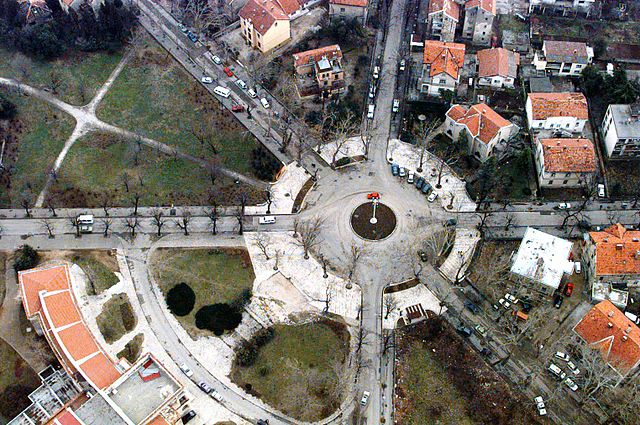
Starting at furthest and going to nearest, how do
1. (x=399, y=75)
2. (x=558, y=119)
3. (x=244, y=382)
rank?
(x=399, y=75) < (x=558, y=119) < (x=244, y=382)

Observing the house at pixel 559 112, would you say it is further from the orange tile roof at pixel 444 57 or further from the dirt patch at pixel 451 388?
the dirt patch at pixel 451 388

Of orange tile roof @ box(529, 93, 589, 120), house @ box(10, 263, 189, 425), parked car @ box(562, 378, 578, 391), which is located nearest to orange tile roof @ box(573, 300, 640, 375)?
parked car @ box(562, 378, 578, 391)

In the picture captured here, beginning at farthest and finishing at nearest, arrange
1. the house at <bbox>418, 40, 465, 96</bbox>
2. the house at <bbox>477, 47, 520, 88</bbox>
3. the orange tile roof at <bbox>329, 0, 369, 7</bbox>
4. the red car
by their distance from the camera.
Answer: the orange tile roof at <bbox>329, 0, 369, 7</bbox>, the house at <bbox>477, 47, 520, 88</bbox>, the house at <bbox>418, 40, 465, 96</bbox>, the red car

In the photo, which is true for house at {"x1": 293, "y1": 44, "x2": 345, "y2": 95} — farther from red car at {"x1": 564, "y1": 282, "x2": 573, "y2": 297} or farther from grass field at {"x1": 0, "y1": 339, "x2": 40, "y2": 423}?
grass field at {"x1": 0, "y1": 339, "x2": 40, "y2": 423}

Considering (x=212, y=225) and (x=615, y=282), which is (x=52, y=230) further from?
(x=615, y=282)

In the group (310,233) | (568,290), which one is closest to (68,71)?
(310,233)

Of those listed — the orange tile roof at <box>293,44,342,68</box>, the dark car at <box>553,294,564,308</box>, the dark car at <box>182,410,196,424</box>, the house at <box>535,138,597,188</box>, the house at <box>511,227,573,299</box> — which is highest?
the orange tile roof at <box>293,44,342,68</box>

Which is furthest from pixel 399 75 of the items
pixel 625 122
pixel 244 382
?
pixel 244 382
